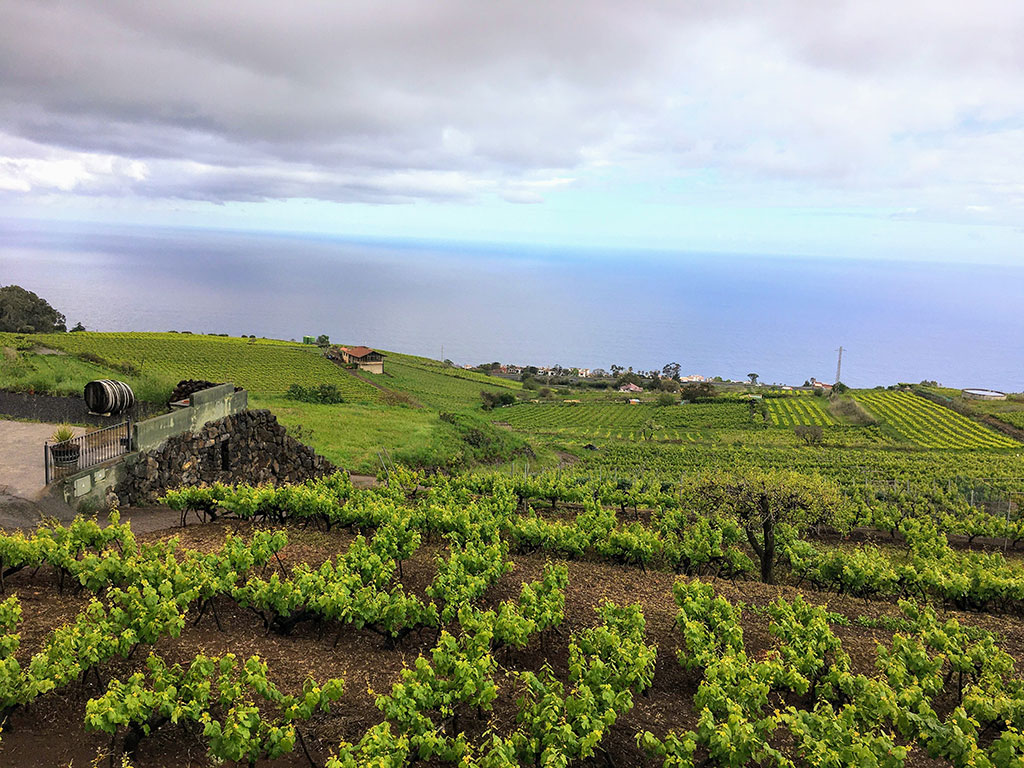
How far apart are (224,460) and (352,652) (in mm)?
→ 15559

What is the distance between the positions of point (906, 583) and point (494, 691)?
13074mm

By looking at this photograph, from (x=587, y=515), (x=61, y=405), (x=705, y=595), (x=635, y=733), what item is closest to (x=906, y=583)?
(x=705, y=595)

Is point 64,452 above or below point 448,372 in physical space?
above

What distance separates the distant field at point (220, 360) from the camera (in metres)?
52.3

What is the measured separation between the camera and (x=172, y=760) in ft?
27.3

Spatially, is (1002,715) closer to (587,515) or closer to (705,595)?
(705,595)

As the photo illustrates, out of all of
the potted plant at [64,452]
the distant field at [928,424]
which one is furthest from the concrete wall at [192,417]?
the distant field at [928,424]

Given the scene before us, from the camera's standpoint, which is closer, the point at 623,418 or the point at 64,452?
the point at 64,452

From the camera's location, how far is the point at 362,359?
246 ft

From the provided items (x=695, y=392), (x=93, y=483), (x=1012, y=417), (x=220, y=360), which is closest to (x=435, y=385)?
(x=220, y=360)

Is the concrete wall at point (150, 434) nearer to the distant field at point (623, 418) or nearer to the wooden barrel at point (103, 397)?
the wooden barrel at point (103, 397)

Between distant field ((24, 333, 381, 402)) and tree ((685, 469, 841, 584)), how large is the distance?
36.3 meters

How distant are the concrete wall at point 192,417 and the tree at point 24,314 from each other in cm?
5841

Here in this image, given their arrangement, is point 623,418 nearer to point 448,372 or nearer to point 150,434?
point 448,372
